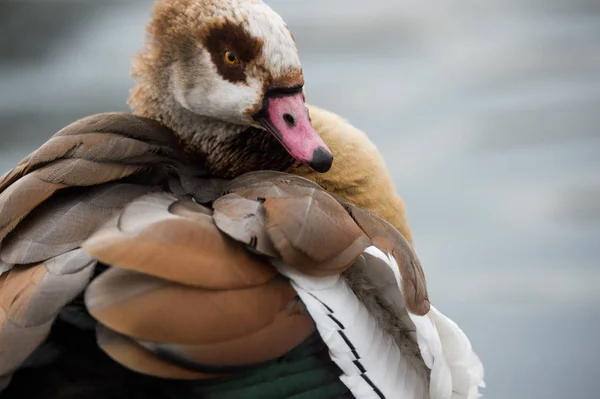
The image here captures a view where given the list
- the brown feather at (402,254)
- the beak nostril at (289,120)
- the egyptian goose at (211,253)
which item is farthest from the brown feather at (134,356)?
the beak nostril at (289,120)

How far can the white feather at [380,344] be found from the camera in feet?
2.59

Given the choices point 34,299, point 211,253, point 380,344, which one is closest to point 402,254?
point 380,344

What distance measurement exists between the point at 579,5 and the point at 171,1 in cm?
223

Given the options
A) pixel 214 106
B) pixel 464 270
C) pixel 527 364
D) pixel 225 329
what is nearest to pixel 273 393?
pixel 225 329

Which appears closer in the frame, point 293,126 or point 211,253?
point 211,253

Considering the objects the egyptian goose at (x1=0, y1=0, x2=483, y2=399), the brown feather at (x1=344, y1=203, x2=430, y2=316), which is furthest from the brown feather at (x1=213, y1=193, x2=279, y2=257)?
the brown feather at (x1=344, y1=203, x2=430, y2=316)

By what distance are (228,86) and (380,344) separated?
1.08ft

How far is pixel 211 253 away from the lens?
2.49ft

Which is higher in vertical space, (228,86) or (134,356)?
(228,86)

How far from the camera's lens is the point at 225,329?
2.37 feet

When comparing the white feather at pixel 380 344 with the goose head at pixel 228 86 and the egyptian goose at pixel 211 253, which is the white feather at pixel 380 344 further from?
the goose head at pixel 228 86

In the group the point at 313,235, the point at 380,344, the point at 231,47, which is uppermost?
the point at 231,47

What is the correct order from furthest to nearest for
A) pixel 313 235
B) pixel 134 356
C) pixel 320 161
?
pixel 320 161
pixel 313 235
pixel 134 356

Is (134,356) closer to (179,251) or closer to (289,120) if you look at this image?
(179,251)
